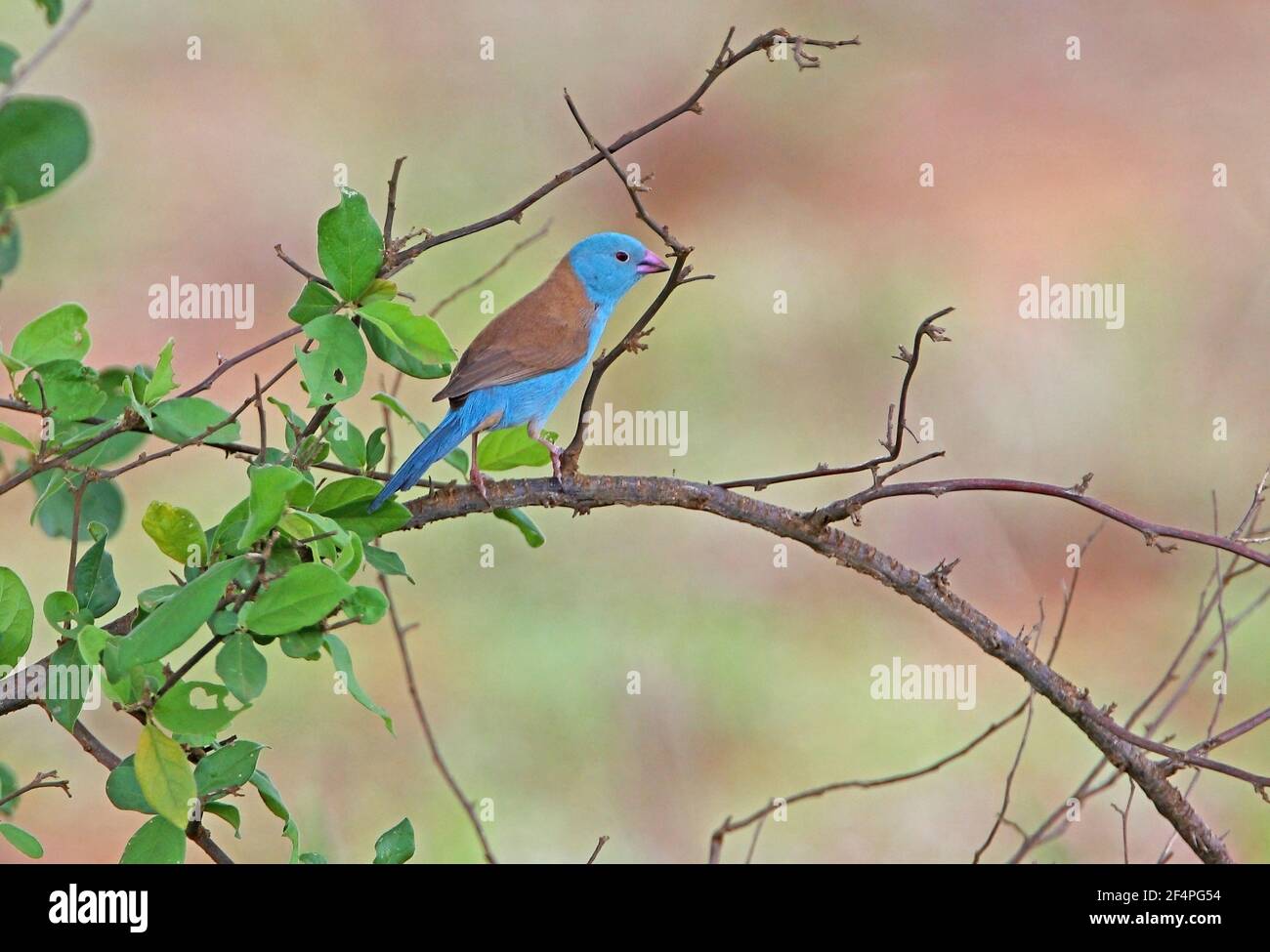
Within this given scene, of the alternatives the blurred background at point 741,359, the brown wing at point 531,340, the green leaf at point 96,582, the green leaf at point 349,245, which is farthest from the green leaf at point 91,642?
the blurred background at point 741,359

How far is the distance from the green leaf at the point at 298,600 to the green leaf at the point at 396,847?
411 mm

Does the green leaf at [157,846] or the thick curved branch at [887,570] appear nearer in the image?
the green leaf at [157,846]

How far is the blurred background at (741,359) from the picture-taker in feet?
18.5

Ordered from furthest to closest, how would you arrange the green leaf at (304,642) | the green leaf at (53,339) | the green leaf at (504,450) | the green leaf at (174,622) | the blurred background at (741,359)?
the blurred background at (741,359)
the green leaf at (504,450)
the green leaf at (53,339)
the green leaf at (304,642)
the green leaf at (174,622)

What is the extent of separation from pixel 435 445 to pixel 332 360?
1.00m

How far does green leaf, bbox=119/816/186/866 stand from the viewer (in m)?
1.56

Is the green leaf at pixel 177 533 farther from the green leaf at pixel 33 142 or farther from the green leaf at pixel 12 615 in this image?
the green leaf at pixel 33 142

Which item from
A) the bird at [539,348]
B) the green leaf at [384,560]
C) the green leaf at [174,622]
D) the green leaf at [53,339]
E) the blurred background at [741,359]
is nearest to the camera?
the green leaf at [174,622]

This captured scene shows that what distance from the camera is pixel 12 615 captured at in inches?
66.2

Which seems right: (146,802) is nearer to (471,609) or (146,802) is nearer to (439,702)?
(439,702)

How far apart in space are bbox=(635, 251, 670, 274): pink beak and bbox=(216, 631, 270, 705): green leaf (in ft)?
7.79

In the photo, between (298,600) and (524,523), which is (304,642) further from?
(524,523)

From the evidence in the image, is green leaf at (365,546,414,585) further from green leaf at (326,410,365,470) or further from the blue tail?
green leaf at (326,410,365,470)

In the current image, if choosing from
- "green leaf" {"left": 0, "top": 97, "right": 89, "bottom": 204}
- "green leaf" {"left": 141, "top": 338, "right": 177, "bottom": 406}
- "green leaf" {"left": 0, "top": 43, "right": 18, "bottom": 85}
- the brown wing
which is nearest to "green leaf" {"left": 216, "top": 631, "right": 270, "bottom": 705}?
"green leaf" {"left": 141, "top": 338, "right": 177, "bottom": 406}
